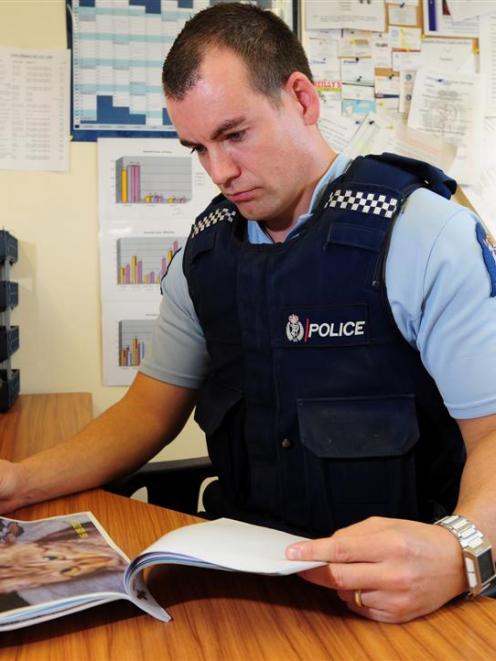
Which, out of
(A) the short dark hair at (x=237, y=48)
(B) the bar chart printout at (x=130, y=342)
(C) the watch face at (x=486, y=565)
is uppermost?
(A) the short dark hair at (x=237, y=48)

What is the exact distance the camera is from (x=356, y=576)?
61cm

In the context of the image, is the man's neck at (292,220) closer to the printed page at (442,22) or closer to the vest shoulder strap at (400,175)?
the vest shoulder strap at (400,175)

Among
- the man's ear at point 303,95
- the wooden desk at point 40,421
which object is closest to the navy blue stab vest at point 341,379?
the man's ear at point 303,95

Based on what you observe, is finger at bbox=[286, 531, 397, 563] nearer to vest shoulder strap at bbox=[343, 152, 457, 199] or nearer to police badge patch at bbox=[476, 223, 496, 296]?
police badge patch at bbox=[476, 223, 496, 296]

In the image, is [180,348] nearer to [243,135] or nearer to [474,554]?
[243,135]

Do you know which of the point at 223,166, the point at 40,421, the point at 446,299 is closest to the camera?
the point at 446,299

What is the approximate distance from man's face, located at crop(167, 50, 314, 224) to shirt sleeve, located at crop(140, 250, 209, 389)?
226 millimetres

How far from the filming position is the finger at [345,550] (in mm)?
621

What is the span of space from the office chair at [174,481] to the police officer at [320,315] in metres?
0.09

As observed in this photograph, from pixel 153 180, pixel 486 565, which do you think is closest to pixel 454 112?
pixel 153 180

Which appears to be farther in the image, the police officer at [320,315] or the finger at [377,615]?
the police officer at [320,315]

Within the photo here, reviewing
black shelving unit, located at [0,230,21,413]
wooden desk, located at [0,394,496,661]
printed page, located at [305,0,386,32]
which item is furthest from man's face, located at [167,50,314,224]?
printed page, located at [305,0,386,32]

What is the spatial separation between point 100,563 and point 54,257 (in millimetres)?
1367

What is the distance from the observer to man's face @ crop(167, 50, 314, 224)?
97 centimetres
